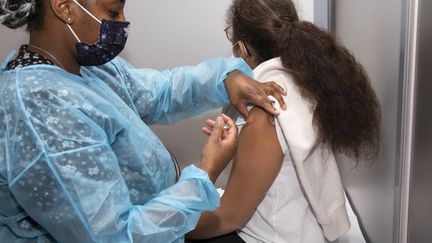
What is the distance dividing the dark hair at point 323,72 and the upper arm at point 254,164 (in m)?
0.13

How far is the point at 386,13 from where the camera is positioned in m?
1.22

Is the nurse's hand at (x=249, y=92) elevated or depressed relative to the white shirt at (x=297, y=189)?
elevated

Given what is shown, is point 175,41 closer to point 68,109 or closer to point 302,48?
point 302,48

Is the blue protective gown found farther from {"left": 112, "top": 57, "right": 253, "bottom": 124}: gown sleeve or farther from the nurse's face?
{"left": 112, "top": 57, "right": 253, "bottom": 124}: gown sleeve

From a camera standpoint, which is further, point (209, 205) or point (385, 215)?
point (385, 215)

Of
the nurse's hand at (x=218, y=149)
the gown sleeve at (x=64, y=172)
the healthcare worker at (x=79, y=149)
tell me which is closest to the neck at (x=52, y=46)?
the healthcare worker at (x=79, y=149)

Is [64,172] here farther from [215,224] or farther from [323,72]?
[323,72]

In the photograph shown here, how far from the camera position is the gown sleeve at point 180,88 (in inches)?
54.6

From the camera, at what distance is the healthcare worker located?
83 cm

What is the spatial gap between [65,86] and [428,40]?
80 cm

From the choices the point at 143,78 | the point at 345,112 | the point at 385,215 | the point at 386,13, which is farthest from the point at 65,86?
the point at 385,215

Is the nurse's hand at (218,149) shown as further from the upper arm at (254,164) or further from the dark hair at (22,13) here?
the dark hair at (22,13)

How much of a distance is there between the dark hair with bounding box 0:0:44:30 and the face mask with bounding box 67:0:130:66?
0.07 meters

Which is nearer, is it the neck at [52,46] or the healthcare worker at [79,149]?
the healthcare worker at [79,149]
